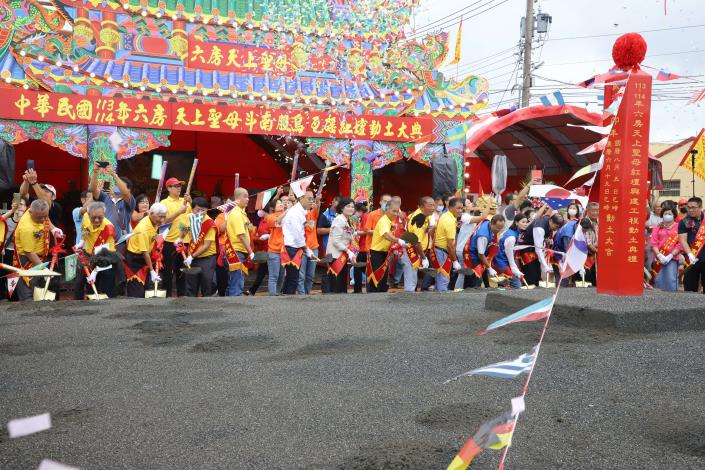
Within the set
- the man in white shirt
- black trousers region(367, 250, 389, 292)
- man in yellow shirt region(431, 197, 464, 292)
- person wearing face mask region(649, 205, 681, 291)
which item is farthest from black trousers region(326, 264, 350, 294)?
person wearing face mask region(649, 205, 681, 291)

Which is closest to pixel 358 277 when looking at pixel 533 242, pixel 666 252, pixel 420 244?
pixel 420 244

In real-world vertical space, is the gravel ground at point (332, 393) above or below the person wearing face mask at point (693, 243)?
below

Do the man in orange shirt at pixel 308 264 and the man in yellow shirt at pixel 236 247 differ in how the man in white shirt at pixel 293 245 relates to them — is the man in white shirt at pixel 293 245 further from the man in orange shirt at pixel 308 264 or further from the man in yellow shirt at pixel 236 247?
the man in yellow shirt at pixel 236 247

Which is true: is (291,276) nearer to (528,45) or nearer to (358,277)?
(358,277)

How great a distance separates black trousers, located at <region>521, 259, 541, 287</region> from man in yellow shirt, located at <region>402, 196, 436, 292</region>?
4.48ft

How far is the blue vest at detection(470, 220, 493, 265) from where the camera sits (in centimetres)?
924

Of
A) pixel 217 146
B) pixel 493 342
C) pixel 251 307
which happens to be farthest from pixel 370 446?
pixel 217 146

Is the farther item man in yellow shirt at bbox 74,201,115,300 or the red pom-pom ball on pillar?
man in yellow shirt at bbox 74,201,115,300

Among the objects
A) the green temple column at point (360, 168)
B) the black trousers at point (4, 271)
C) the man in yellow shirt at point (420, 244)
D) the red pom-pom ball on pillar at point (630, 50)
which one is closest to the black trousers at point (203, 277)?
the black trousers at point (4, 271)

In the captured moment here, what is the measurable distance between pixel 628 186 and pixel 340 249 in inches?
167

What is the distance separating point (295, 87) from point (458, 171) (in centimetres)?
354

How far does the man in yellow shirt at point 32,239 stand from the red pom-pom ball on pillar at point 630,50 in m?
5.85

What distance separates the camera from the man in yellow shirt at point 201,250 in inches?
313

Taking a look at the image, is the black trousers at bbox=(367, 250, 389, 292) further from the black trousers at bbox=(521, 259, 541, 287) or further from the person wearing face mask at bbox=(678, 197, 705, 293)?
the person wearing face mask at bbox=(678, 197, 705, 293)
